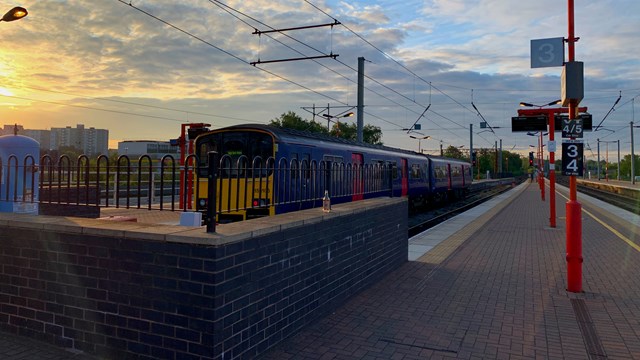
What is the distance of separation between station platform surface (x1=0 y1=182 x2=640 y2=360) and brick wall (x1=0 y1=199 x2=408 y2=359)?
24 centimetres

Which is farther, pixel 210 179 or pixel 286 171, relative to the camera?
pixel 286 171

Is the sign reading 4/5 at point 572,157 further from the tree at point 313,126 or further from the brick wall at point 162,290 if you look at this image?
the tree at point 313,126

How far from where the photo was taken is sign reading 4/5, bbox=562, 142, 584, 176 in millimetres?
6918

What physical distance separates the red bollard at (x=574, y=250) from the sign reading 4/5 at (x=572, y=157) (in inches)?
25.7

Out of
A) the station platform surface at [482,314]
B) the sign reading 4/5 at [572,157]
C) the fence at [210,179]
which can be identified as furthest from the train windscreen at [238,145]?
the sign reading 4/5 at [572,157]

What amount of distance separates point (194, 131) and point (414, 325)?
35.2ft

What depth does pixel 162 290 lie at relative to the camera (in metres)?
3.75

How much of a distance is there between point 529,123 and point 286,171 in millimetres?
10837

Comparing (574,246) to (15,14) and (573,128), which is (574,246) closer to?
(573,128)

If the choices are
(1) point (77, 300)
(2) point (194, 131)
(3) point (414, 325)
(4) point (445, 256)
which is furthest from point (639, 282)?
(2) point (194, 131)

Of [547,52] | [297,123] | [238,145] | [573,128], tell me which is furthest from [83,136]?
[573,128]

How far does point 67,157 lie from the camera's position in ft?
16.3

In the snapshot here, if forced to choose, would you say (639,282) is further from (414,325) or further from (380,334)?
(380,334)

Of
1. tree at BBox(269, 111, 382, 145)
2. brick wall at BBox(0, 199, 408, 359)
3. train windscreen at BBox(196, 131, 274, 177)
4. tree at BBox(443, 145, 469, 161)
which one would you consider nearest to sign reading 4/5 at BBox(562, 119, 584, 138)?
brick wall at BBox(0, 199, 408, 359)
